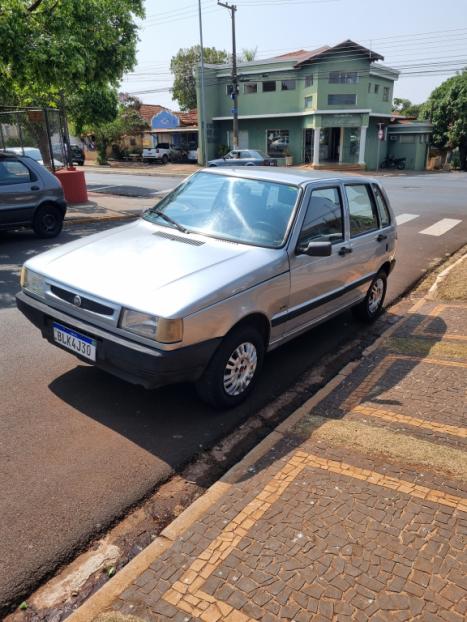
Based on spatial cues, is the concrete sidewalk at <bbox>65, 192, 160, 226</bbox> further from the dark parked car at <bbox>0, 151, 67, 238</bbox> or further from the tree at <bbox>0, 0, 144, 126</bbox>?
the tree at <bbox>0, 0, 144, 126</bbox>

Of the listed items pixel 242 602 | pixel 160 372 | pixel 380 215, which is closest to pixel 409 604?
pixel 242 602

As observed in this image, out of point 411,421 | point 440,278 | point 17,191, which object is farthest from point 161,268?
point 17,191

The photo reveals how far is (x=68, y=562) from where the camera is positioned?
8.54 ft

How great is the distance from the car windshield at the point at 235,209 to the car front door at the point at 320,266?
8.3 inches

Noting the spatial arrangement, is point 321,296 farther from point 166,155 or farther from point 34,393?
point 166,155

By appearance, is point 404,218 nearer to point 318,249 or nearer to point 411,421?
point 318,249

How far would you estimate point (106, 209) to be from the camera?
14789mm

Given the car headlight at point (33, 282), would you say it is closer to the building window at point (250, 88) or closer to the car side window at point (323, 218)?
the car side window at point (323, 218)

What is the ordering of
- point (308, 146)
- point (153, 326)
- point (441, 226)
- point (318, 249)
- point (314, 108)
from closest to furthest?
point (153, 326) → point (318, 249) → point (441, 226) → point (314, 108) → point (308, 146)

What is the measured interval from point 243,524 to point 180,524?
0.35 m

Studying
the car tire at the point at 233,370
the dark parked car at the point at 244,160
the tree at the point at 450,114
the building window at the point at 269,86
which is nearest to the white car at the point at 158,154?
the building window at the point at 269,86

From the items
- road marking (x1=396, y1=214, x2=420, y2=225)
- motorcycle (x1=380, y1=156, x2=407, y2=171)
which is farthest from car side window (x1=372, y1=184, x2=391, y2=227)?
motorcycle (x1=380, y1=156, x2=407, y2=171)

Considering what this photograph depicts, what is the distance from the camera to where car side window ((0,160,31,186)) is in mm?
9273

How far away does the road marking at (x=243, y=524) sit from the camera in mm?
2238
